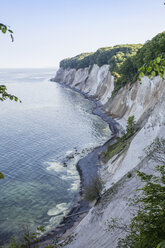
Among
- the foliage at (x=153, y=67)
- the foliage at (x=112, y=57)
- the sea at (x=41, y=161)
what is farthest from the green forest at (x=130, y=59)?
A: the sea at (x=41, y=161)

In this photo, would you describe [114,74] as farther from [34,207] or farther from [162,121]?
[34,207]

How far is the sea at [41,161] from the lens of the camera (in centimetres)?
3106

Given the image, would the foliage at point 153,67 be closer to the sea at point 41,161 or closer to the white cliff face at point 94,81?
the sea at point 41,161

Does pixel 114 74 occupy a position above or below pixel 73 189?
above

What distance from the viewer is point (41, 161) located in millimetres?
46750

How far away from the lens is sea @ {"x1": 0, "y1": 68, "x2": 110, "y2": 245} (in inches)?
1223

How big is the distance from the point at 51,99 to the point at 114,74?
4312 centimetres

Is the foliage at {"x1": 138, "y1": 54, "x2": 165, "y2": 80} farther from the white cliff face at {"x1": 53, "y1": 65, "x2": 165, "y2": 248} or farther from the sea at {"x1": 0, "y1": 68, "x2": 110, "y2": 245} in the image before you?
the sea at {"x1": 0, "y1": 68, "x2": 110, "y2": 245}

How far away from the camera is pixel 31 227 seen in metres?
28.6

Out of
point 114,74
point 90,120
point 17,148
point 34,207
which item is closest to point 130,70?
point 114,74

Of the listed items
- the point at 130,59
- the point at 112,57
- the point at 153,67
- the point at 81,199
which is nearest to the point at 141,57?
the point at 130,59

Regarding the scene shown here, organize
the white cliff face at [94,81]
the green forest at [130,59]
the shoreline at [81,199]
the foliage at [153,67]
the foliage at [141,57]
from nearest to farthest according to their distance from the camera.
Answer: the foliage at [153,67], the shoreline at [81,199], the foliage at [141,57], the green forest at [130,59], the white cliff face at [94,81]

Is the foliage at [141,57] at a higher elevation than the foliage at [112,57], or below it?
below

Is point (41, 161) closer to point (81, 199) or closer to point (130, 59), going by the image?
point (81, 199)
